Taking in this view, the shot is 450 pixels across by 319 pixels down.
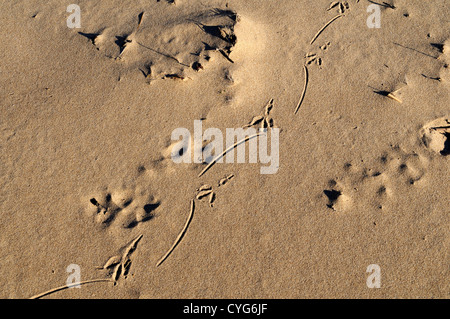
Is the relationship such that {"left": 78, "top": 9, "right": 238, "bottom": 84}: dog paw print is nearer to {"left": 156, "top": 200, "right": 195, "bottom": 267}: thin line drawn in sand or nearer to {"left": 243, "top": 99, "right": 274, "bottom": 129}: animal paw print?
{"left": 243, "top": 99, "right": 274, "bottom": 129}: animal paw print

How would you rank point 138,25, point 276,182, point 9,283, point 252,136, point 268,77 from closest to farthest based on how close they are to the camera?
point 9,283, point 276,182, point 252,136, point 268,77, point 138,25

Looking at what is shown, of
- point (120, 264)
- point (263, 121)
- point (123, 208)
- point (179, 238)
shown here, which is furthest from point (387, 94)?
point (120, 264)

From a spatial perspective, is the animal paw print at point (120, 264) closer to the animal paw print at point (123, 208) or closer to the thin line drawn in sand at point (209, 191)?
the animal paw print at point (123, 208)

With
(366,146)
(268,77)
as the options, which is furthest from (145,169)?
(366,146)

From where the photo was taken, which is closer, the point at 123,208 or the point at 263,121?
the point at 123,208

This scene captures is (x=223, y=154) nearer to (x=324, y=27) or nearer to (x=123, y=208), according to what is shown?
(x=123, y=208)

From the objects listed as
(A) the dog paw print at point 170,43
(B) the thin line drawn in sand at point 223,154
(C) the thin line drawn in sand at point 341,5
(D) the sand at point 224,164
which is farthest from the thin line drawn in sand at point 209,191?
(C) the thin line drawn in sand at point 341,5

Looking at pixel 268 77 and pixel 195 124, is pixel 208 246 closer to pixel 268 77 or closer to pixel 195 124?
pixel 195 124
